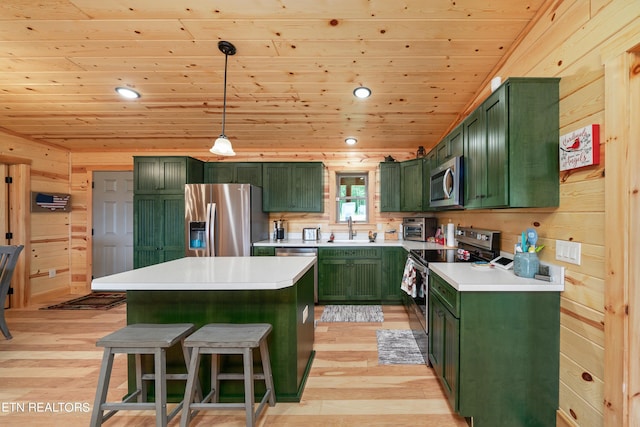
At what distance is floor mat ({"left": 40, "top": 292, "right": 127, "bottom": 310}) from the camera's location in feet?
12.9

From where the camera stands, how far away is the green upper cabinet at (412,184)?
4.09m

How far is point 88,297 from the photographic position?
14.5 ft

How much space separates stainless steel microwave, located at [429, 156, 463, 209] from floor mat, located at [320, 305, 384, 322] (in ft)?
5.19

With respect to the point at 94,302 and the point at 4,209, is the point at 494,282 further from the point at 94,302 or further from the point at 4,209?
the point at 4,209

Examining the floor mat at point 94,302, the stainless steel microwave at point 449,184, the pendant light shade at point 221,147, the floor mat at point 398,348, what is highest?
the pendant light shade at point 221,147

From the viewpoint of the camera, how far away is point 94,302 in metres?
4.16

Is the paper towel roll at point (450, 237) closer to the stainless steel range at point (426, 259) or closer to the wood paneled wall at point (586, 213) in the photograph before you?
the stainless steel range at point (426, 259)

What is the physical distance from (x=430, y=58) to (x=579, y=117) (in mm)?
1215

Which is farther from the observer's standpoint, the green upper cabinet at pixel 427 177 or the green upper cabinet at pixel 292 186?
the green upper cabinet at pixel 292 186

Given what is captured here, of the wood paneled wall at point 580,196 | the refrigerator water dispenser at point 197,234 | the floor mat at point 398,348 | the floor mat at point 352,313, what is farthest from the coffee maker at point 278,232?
the wood paneled wall at point 580,196

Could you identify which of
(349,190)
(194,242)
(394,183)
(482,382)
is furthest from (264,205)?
(482,382)

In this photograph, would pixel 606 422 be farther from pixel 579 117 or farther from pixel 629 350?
pixel 579 117

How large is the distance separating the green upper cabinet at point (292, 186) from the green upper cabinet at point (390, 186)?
946 millimetres

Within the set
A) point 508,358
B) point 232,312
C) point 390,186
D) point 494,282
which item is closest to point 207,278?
point 232,312
